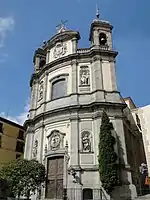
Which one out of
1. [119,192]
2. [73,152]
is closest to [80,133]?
[73,152]

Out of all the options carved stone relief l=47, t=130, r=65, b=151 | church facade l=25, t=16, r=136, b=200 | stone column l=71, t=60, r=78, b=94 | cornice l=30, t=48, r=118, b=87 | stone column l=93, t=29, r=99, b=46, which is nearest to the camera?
church facade l=25, t=16, r=136, b=200

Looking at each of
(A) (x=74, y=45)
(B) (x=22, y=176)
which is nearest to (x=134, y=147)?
(B) (x=22, y=176)

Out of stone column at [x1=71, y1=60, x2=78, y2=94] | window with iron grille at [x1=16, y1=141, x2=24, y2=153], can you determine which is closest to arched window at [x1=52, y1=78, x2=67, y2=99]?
stone column at [x1=71, y1=60, x2=78, y2=94]

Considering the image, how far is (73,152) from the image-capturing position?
1825 centimetres

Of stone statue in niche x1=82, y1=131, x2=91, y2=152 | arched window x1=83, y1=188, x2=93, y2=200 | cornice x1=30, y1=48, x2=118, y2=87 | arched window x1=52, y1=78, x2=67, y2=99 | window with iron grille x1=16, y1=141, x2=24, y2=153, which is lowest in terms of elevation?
arched window x1=83, y1=188, x2=93, y2=200

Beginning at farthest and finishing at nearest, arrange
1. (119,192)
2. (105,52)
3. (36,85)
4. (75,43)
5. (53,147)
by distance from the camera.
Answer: (36,85), (75,43), (105,52), (53,147), (119,192)

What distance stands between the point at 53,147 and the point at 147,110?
8.46 m

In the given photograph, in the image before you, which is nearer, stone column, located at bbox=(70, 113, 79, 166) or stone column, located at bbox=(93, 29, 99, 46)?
stone column, located at bbox=(70, 113, 79, 166)

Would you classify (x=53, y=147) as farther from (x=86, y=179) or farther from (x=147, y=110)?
(x=147, y=110)

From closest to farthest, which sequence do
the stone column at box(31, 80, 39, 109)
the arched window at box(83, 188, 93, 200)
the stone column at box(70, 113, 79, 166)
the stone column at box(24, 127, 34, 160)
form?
the arched window at box(83, 188, 93, 200) < the stone column at box(70, 113, 79, 166) < the stone column at box(24, 127, 34, 160) < the stone column at box(31, 80, 39, 109)

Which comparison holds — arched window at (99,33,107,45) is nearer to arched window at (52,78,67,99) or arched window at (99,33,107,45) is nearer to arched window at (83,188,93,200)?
arched window at (52,78,67,99)

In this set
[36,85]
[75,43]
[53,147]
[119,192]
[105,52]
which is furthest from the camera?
[36,85]

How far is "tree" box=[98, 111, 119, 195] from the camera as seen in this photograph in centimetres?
1588

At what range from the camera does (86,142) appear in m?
18.6
